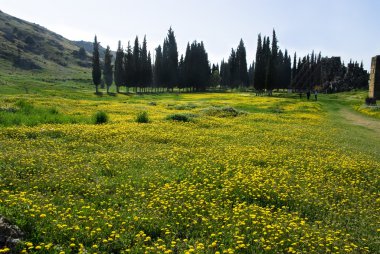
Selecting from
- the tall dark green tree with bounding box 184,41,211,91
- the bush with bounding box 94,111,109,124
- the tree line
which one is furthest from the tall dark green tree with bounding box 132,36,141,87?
the bush with bounding box 94,111,109,124

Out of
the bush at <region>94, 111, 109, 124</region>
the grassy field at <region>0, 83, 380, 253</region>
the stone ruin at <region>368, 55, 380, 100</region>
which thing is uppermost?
the stone ruin at <region>368, 55, 380, 100</region>

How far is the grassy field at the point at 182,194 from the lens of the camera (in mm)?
7910

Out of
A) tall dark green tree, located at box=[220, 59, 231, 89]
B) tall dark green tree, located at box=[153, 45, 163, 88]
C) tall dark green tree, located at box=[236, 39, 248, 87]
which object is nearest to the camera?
tall dark green tree, located at box=[153, 45, 163, 88]

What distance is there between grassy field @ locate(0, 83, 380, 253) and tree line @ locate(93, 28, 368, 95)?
80876 mm

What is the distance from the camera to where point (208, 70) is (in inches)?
4653

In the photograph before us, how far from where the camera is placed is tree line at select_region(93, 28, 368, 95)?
99.4 metres

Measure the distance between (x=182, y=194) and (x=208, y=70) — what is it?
109571mm

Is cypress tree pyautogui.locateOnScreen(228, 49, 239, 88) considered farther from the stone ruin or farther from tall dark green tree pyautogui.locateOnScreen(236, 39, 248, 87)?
the stone ruin

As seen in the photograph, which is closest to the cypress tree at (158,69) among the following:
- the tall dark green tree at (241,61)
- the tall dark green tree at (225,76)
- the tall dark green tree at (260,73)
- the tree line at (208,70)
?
the tree line at (208,70)

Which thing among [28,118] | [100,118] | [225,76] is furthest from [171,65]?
[28,118]

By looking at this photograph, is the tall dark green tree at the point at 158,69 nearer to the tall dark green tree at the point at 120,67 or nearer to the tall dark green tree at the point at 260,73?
the tall dark green tree at the point at 120,67

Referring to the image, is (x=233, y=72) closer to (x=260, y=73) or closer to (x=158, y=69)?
(x=158, y=69)

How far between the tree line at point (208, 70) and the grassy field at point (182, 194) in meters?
80.9

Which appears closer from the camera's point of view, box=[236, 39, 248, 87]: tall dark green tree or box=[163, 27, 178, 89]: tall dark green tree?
box=[163, 27, 178, 89]: tall dark green tree
